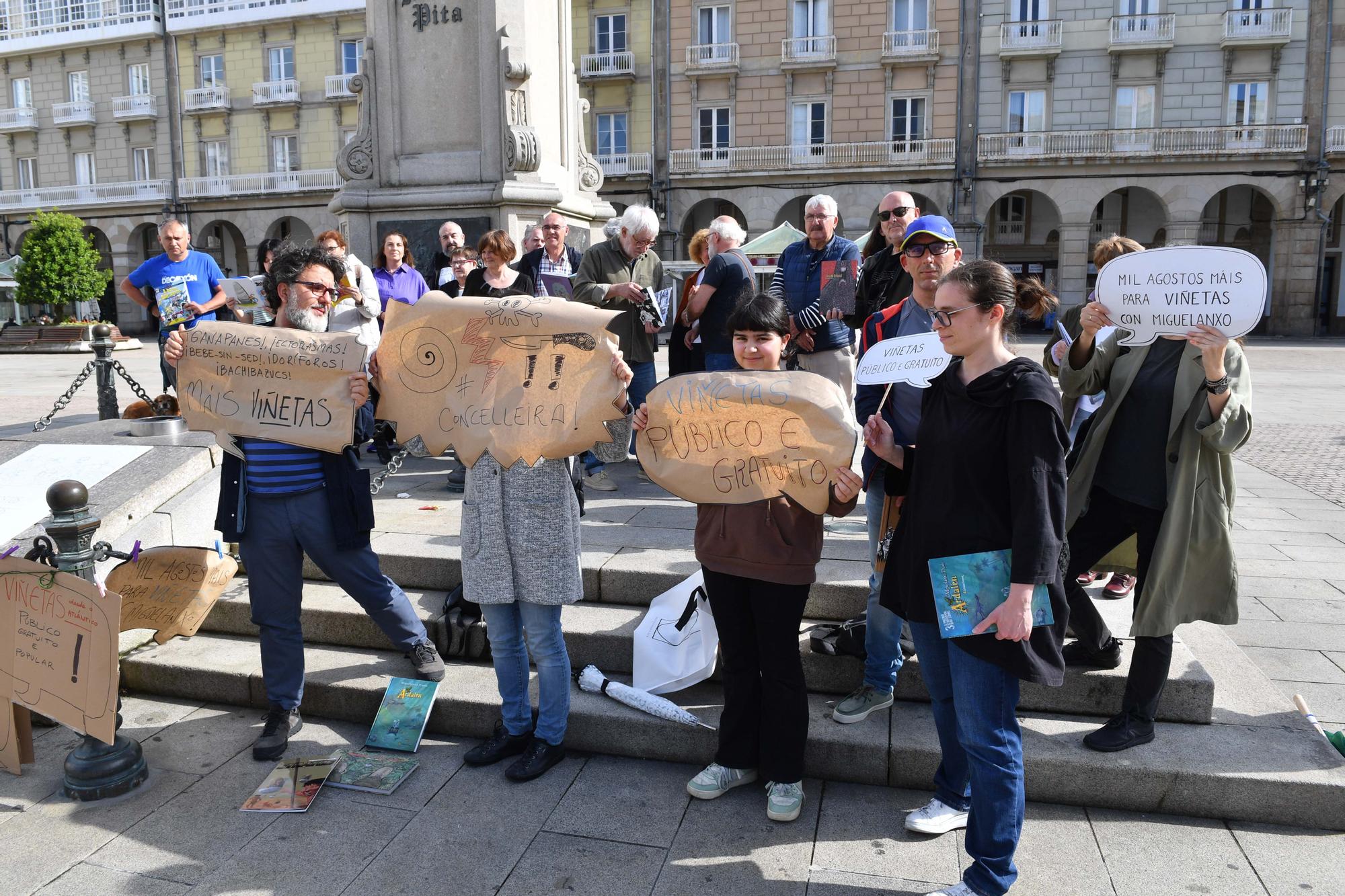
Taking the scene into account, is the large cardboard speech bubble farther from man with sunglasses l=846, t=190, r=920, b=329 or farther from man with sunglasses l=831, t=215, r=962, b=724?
man with sunglasses l=846, t=190, r=920, b=329

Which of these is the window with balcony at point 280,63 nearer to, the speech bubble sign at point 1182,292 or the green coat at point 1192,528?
the speech bubble sign at point 1182,292

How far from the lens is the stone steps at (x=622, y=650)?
380 centimetres

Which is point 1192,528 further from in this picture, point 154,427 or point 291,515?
point 154,427

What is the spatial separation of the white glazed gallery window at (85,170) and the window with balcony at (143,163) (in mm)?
1973

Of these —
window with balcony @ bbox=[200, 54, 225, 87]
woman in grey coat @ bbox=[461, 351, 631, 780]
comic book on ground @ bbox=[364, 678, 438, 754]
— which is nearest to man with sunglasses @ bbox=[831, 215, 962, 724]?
woman in grey coat @ bbox=[461, 351, 631, 780]

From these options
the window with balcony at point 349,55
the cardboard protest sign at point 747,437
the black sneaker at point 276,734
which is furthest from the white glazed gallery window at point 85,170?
the cardboard protest sign at point 747,437

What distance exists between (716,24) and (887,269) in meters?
30.3

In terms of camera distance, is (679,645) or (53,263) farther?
(53,263)

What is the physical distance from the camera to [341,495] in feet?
12.9

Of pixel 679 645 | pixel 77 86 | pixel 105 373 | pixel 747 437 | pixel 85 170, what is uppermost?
pixel 77 86

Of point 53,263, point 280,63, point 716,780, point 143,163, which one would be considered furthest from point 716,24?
point 716,780

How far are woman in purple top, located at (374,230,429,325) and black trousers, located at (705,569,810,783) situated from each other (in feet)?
13.9

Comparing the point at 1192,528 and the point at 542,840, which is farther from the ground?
the point at 1192,528

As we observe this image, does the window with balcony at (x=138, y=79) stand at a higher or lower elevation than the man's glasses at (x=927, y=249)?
higher
